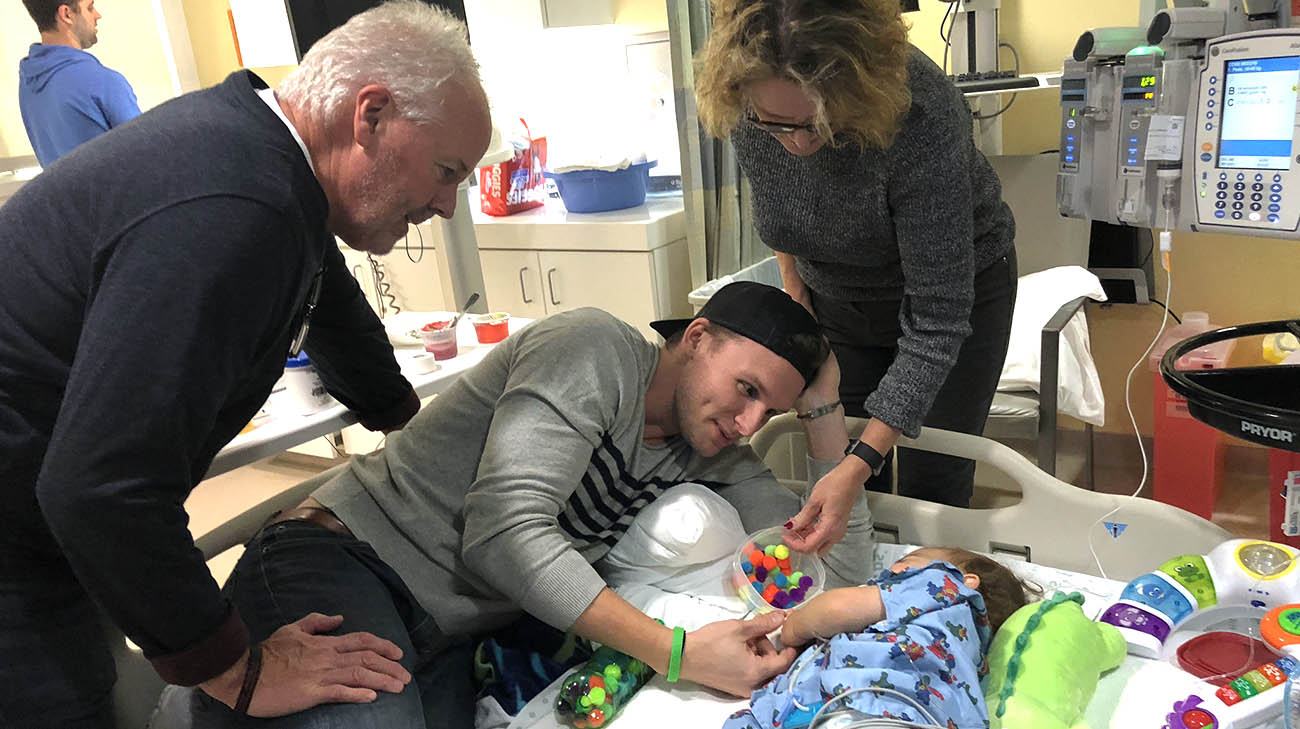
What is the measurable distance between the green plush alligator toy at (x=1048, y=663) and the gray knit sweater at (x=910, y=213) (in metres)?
0.36

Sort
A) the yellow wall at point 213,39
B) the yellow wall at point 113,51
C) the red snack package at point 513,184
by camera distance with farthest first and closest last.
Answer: the yellow wall at point 213,39 → the yellow wall at point 113,51 → the red snack package at point 513,184

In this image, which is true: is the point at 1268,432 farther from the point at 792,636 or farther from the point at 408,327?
the point at 408,327

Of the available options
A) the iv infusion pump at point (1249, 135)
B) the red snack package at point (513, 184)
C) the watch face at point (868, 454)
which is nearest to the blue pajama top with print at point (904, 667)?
the watch face at point (868, 454)

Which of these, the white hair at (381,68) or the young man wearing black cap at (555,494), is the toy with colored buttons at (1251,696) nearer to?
the young man wearing black cap at (555,494)

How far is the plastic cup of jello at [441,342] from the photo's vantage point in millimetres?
2092

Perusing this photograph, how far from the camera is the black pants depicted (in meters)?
1.83

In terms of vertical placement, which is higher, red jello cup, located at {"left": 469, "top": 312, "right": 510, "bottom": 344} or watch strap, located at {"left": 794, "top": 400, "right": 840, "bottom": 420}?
red jello cup, located at {"left": 469, "top": 312, "right": 510, "bottom": 344}

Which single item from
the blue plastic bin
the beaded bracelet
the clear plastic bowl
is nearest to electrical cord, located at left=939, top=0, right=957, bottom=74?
the blue plastic bin

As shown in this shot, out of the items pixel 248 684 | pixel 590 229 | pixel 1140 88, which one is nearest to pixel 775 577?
pixel 248 684

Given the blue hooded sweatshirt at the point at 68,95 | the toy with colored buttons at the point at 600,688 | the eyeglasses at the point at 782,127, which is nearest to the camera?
the toy with colored buttons at the point at 600,688

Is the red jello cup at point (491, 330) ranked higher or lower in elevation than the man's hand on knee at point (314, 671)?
higher

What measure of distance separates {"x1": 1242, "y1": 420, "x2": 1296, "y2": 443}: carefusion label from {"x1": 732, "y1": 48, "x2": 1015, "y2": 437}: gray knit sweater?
1.56 feet

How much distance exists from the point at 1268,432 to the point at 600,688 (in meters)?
0.95

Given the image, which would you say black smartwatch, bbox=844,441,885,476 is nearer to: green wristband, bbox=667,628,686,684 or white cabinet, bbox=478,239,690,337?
green wristband, bbox=667,628,686,684
